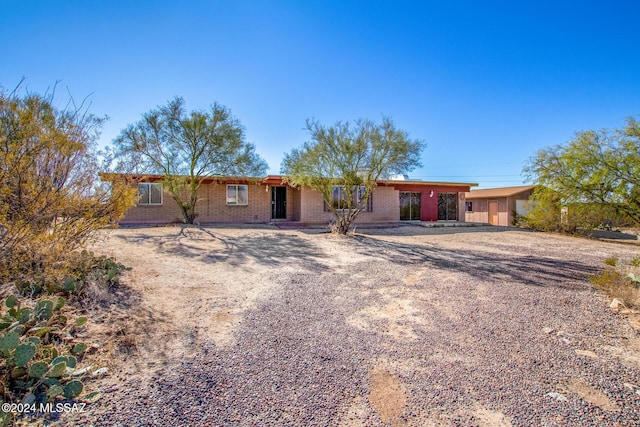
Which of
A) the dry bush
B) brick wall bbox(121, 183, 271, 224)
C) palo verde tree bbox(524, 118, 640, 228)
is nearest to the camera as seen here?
the dry bush

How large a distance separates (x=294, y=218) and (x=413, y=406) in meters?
16.8

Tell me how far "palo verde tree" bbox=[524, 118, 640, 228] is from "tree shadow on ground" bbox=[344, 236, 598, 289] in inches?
288

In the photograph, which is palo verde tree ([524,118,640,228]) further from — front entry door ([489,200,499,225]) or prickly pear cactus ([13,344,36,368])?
prickly pear cactus ([13,344,36,368])

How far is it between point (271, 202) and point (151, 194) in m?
6.53

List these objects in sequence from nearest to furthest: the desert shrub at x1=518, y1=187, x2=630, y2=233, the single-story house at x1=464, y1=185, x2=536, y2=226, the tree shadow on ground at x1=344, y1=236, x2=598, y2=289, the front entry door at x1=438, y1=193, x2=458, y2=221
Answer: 1. the tree shadow on ground at x1=344, y1=236, x2=598, y2=289
2. the desert shrub at x1=518, y1=187, x2=630, y2=233
3. the front entry door at x1=438, y1=193, x2=458, y2=221
4. the single-story house at x1=464, y1=185, x2=536, y2=226

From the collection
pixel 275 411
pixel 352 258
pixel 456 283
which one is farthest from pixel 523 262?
pixel 275 411

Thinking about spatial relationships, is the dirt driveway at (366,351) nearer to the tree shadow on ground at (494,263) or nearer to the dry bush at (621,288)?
the tree shadow on ground at (494,263)

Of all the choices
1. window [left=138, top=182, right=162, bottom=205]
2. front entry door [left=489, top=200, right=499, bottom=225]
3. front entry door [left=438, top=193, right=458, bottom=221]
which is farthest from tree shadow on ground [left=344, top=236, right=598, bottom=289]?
front entry door [left=489, top=200, right=499, bottom=225]

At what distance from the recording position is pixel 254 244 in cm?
984

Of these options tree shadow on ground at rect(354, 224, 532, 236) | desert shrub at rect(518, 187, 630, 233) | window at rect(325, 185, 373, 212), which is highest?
window at rect(325, 185, 373, 212)

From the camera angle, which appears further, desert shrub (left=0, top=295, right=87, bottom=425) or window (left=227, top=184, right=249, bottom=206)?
window (left=227, top=184, right=249, bottom=206)

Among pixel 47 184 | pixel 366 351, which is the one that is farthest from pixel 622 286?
pixel 47 184

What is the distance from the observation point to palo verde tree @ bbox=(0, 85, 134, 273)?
3.56 meters

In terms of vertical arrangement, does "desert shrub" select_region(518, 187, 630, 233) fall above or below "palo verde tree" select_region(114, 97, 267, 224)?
below
